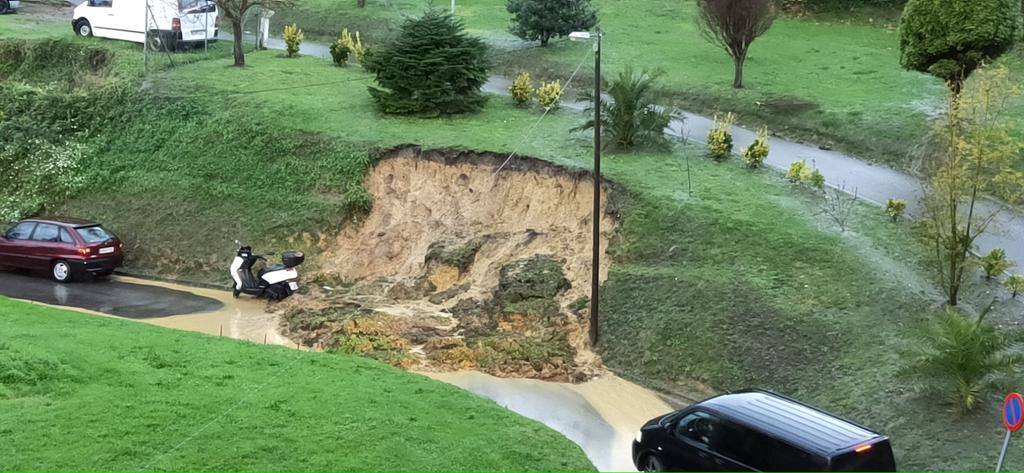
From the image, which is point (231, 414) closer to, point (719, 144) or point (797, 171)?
point (797, 171)

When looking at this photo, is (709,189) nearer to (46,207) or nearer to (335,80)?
(335,80)

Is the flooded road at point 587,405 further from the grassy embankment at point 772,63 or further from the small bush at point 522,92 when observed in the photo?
the small bush at point 522,92

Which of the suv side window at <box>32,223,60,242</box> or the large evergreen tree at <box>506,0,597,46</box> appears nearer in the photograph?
the suv side window at <box>32,223,60,242</box>

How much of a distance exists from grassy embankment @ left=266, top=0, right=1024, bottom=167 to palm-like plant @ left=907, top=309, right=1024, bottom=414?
36.4 ft

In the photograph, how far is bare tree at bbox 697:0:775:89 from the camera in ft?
98.9

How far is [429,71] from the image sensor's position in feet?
96.6

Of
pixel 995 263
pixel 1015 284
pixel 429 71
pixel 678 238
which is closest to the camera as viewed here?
pixel 1015 284

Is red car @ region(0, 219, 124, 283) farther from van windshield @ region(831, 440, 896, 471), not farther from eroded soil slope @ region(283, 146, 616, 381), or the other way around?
van windshield @ region(831, 440, 896, 471)

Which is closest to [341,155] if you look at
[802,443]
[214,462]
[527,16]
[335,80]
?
[335,80]

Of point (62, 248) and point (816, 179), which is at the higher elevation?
point (816, 179)

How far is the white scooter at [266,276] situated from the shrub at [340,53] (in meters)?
12.6

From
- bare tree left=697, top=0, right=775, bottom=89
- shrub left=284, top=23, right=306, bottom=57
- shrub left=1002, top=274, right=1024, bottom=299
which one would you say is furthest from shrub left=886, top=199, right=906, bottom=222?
shrub left=284, top=23, right=306, bottom=57

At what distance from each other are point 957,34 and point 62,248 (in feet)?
69.7

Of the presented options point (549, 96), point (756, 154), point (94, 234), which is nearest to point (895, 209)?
point (756, 154)
